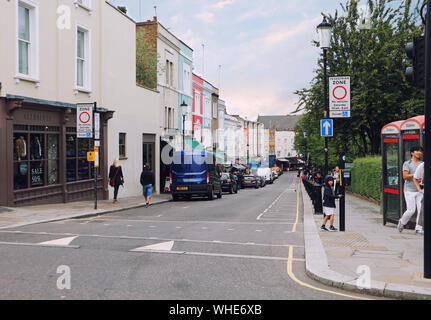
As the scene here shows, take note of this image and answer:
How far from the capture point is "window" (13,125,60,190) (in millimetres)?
17109

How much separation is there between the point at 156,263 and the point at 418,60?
5.23m

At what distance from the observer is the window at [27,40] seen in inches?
687

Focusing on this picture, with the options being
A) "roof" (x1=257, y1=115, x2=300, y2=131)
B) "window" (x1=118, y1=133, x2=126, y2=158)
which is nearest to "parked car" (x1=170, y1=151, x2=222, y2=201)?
"window" (x1=118, y1=133, x2=126, y2=158)

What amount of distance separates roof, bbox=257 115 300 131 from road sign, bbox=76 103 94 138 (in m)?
137

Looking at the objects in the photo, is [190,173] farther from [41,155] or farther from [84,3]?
[84,3]

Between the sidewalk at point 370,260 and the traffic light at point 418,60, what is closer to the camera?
the sidewalk at point 370,260

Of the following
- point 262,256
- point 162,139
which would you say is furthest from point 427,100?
point 162,139

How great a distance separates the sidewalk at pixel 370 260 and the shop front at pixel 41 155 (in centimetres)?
1003

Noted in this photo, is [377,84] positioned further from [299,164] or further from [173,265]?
[299,164]

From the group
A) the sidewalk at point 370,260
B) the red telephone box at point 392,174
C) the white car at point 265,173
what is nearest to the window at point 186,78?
the white car at point 265,173

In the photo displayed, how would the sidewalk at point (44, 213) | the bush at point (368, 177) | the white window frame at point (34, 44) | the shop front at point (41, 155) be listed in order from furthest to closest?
the bush at point (368, 177) < the white window frame at point (34, 44) < the shop front at point (41, 155) < the sidewalk at point (44, 213)

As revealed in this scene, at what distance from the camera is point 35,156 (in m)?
18.2

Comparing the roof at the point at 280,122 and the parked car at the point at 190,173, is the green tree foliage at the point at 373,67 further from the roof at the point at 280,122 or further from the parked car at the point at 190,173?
the roof at the point at 280,122
